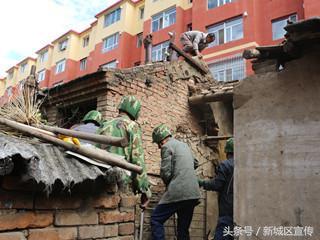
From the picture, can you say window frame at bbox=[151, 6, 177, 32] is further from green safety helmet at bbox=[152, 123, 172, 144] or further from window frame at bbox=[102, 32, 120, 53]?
green safety helmet at bbox=[152, 123, 172, 144]

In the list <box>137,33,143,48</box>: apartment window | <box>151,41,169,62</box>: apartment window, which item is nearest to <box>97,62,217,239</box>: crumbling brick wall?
<box>151,41,169,62</box>: apartment window

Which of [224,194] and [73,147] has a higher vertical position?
[73,147]

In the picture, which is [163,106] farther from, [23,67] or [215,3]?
[23,67]

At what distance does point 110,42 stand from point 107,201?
24.3 meters

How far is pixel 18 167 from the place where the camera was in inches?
67.1

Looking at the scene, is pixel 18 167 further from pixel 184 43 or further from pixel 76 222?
pixel 184 43

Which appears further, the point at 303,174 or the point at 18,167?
the point at 303,174

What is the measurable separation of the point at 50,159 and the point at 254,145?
8.21 ft

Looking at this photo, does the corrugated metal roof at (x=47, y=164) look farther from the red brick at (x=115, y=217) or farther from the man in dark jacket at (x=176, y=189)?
the man in dark jacket at (x=176, y=189)

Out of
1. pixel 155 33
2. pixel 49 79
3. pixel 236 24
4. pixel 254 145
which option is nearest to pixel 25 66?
pixel 49 79

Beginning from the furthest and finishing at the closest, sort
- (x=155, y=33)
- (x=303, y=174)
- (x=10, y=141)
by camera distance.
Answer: (x=155, y=33) < (x=303, y=174) < (x=10, y=141)

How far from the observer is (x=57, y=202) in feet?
6.71

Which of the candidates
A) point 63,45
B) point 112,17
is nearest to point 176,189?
point 112,17

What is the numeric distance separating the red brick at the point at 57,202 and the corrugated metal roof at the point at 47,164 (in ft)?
0.67
